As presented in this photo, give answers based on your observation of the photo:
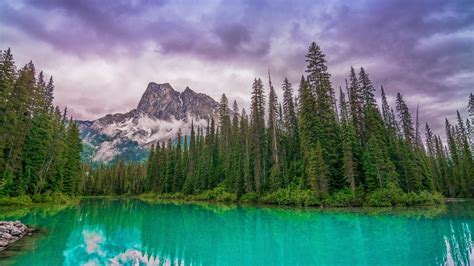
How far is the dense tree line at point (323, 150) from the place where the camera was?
33344 millimetres

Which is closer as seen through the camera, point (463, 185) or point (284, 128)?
point (284, 128)

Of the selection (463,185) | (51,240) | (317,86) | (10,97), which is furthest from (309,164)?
(463,185)

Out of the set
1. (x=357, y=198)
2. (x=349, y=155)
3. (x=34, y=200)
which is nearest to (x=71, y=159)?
(x=34, y=200)

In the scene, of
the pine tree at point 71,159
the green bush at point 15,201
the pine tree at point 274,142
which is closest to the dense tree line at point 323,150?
the pine tree at point 274,142

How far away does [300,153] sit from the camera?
40.3m

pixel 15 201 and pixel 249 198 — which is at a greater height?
pixel 15 201

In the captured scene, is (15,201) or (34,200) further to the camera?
(34,200)

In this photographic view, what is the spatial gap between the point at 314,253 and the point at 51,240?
13.5 metres

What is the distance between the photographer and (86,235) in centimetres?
1841

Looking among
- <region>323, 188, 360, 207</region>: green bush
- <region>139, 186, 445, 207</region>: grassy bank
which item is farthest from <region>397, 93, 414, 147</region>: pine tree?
<region>323, 188, 360, 207</region>: green bush

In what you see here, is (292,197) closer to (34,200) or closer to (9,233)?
(9,233)

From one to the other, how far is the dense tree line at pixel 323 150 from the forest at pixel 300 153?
0.13 m

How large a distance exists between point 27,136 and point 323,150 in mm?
37991

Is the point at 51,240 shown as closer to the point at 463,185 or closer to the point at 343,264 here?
the point at 343,264
